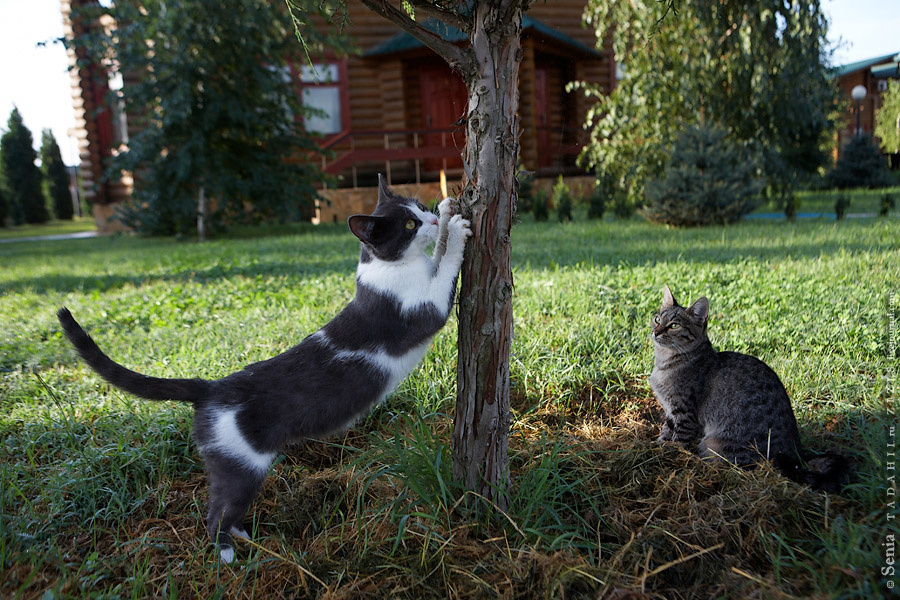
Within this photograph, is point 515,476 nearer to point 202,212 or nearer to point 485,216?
point 485,216

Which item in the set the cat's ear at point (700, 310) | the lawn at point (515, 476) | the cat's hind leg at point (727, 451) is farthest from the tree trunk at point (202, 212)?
the cat's hind leg at point (727, 451)

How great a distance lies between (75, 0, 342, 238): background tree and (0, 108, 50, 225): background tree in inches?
676

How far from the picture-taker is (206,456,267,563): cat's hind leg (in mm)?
2053

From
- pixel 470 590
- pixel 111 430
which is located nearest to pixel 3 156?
pixel 111 430

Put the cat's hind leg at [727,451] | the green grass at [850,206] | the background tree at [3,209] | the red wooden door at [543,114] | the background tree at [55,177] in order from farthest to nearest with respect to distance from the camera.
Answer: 1. the background tree at [55,177]
2. the background tree at [3,209]
3. the red wooden door at [543,114]
4. the green grass at [850,206]
5. the cat's hind leg at [727,451]

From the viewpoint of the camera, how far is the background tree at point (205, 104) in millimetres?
10477

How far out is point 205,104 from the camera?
10.9 m

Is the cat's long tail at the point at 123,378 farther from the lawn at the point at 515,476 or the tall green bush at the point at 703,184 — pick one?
the tall green bush at the point at 703,184

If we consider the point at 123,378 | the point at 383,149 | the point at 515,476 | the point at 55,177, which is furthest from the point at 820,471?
the point at 55,177

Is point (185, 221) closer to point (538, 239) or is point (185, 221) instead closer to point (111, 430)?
point (538, 239)

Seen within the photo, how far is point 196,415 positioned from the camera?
6.95 feet

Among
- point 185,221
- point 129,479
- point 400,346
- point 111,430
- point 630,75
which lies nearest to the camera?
point 400,346

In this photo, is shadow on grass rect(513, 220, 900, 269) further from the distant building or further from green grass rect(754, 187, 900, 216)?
the distant building

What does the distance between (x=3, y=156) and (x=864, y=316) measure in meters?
31.3
